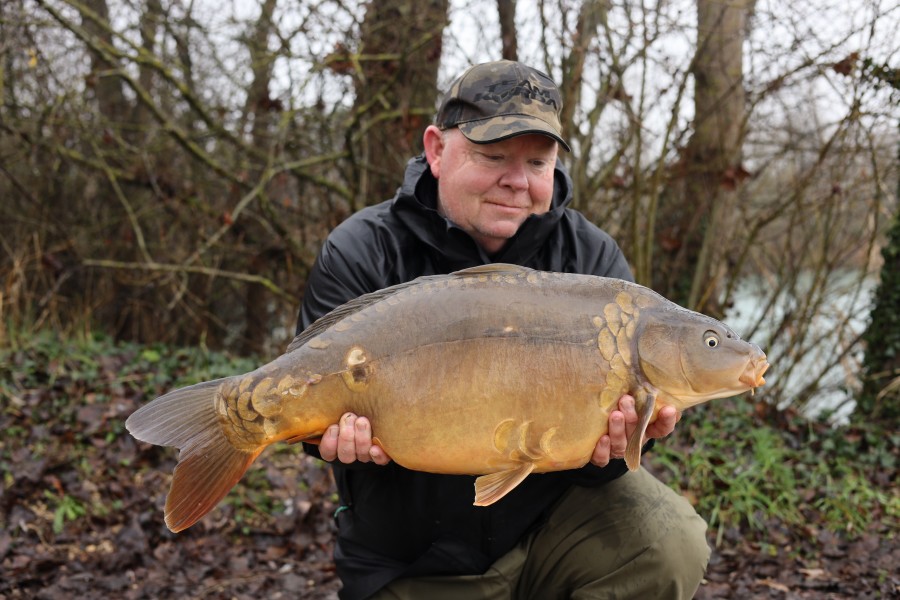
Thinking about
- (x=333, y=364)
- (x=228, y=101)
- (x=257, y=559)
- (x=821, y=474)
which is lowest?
(x=257, y=559)

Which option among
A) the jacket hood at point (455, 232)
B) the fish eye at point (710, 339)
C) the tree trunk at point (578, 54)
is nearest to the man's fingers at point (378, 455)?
the jacket hood at point (455, 232)

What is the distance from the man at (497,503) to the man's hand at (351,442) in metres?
0.38

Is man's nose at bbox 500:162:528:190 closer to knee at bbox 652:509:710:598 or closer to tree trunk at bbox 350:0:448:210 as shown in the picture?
knee at bbox 652:509:710:598

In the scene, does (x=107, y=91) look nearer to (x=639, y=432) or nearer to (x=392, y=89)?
(x=392, y=89)

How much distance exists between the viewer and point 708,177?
539 centimetres

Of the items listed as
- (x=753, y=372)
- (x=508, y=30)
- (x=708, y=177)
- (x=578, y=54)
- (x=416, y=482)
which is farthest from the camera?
(x=708, y=177)

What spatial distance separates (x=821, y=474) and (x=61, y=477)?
3.56 m

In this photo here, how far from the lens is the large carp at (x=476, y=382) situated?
5.83 ft

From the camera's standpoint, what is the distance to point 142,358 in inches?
215

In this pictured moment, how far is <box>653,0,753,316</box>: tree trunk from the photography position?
193 inches

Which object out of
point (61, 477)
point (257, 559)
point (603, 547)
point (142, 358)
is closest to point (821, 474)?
point (603, 547)

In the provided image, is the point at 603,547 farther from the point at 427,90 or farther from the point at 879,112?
the point at 427,90

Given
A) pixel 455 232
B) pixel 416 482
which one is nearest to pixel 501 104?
pixel 455 232

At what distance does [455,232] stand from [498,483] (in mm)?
746
